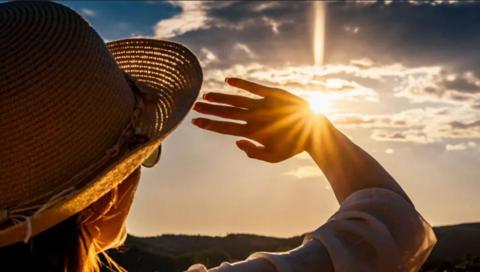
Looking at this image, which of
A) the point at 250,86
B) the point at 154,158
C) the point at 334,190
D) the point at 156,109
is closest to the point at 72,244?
the point at 154,158

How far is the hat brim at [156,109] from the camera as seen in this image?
2336 millimetres

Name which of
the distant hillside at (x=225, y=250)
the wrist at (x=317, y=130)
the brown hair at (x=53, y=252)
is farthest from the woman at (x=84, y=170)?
the distant hillside at (x=225, y=250)

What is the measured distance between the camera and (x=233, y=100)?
2.88 m

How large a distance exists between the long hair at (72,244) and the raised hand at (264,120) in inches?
16.9

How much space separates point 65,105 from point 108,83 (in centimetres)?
21

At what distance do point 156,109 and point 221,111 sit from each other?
12.2 inches

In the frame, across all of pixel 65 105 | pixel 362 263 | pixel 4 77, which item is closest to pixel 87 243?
pixel 65 105

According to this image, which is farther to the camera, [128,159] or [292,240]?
[292,240]

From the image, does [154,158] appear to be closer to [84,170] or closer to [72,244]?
[84,170]

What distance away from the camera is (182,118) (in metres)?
2.81

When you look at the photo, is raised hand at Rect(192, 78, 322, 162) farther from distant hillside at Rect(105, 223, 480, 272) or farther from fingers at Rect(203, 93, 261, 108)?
distant hillside at Rect(105, 223, 480, 272)

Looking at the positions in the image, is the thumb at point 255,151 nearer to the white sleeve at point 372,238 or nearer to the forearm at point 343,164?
the forearm at point 343,164

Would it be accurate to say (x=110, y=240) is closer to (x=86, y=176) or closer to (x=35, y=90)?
(x=86, y=176)

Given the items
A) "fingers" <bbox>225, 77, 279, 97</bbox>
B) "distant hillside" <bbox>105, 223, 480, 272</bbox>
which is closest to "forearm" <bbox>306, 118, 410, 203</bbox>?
"fingers" <bbox>225, 77, 279, 97</bbox>
